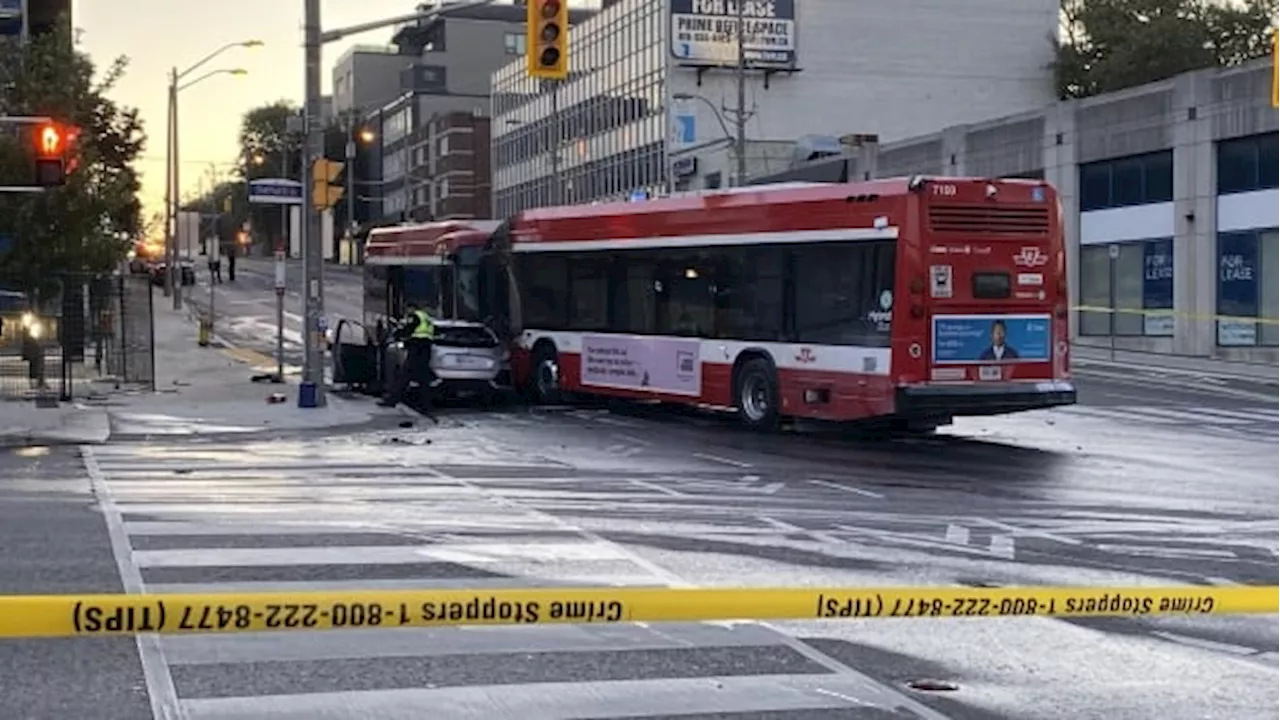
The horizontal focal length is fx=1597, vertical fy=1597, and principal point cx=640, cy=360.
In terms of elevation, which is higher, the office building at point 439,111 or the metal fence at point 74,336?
the office building at point 439,111

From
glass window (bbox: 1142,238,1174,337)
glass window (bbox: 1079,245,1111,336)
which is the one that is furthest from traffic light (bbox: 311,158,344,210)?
glass window (bbox: 1079,245,1111,336)

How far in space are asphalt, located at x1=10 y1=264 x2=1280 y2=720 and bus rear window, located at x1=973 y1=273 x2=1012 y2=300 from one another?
6.09 feet

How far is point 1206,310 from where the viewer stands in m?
41.3

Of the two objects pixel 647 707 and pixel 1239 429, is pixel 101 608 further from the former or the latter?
pixel 1239 429

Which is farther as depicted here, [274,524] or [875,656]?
[274,524]

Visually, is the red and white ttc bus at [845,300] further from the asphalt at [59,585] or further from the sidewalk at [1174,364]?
the sidewalk at [1174,364]

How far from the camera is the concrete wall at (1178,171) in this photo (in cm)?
3962

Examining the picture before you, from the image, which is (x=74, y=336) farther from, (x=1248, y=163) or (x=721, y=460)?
(x=1248, y=163)

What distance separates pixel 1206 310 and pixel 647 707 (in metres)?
37.8

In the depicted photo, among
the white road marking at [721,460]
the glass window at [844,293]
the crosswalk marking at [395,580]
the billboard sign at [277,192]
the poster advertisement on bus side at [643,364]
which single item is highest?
Result: the billboard sign at [277,192]

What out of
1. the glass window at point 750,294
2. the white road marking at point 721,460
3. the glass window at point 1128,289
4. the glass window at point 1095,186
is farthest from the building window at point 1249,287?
the white road marking at point 721,460

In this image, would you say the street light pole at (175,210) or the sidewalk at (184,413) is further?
the street light pole at (175,210)

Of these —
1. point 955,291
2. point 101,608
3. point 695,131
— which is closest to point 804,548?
point 101,608

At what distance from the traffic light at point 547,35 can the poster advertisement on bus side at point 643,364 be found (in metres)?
4.31
